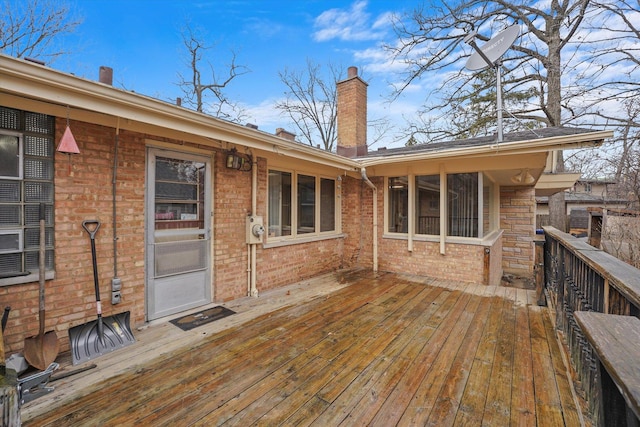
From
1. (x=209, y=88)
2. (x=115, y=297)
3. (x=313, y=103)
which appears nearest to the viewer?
(x=115, y=297)

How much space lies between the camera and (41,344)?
2.62 meters

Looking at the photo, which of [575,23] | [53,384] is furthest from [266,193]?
[575,23]

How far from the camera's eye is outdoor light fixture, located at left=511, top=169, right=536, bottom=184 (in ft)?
19.9

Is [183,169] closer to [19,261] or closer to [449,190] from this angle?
[19,261]

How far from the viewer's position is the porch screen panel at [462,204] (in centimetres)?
576

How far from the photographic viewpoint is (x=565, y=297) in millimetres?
3217

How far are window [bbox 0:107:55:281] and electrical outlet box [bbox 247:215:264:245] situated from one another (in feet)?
7.69

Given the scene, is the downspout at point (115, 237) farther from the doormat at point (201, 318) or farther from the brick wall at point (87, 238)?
the doormat at point (201, 318)

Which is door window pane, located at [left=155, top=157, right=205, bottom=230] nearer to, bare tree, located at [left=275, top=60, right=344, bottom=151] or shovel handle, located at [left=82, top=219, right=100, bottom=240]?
shovel handle, located at [left=82, top=219, right=100, bottom=240]

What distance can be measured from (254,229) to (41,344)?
2675 mm

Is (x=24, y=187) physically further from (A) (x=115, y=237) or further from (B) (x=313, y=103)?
(B) (x=313, y=103)

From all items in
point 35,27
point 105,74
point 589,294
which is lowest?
point 589,294

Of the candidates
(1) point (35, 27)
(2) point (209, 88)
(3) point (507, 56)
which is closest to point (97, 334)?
(1) point (35, 27)

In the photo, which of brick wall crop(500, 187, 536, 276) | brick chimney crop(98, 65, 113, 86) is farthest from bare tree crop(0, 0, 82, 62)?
brick wall crop(500, 187, 536, 276)
